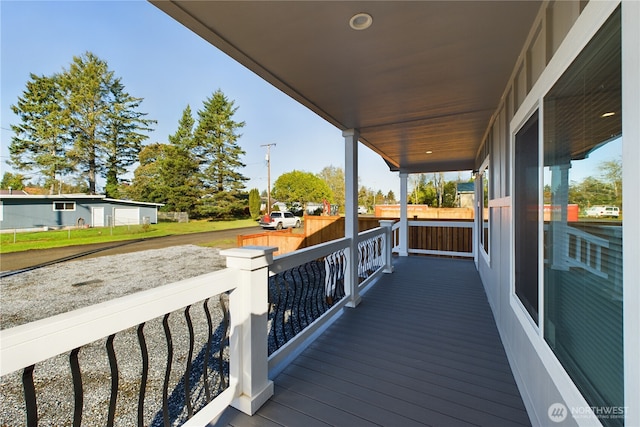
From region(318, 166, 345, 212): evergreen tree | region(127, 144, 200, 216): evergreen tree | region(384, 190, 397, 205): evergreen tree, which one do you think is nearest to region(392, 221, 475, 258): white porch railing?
region(127, 144, 200, 216): evergreen tree

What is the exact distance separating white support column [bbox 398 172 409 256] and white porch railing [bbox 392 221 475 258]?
13 centimetres

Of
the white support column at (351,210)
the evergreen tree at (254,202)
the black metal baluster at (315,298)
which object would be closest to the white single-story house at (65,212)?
the evergreen tree at (254,202)

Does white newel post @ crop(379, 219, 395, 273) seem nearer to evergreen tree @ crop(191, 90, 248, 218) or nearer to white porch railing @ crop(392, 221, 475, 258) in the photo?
white porch railing @ crop(392, 221, 475, 258)

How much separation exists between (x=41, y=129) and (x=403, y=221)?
2703cm

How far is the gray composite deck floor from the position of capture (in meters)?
1.80

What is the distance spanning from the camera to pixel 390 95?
271 centimetres

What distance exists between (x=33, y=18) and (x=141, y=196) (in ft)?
48.3

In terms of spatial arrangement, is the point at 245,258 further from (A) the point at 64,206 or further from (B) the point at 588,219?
(A) the point at 64,206

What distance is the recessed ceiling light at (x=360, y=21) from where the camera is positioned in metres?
1.59

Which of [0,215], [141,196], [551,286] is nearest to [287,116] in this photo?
[141,196]

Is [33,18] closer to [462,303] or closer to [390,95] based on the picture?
[390,95]

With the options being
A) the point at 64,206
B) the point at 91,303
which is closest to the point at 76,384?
the point at 91,303

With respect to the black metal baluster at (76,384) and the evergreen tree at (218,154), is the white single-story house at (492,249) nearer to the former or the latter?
the black metal baluster at (76,384)

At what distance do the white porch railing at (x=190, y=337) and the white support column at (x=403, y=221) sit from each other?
4.64 meters
